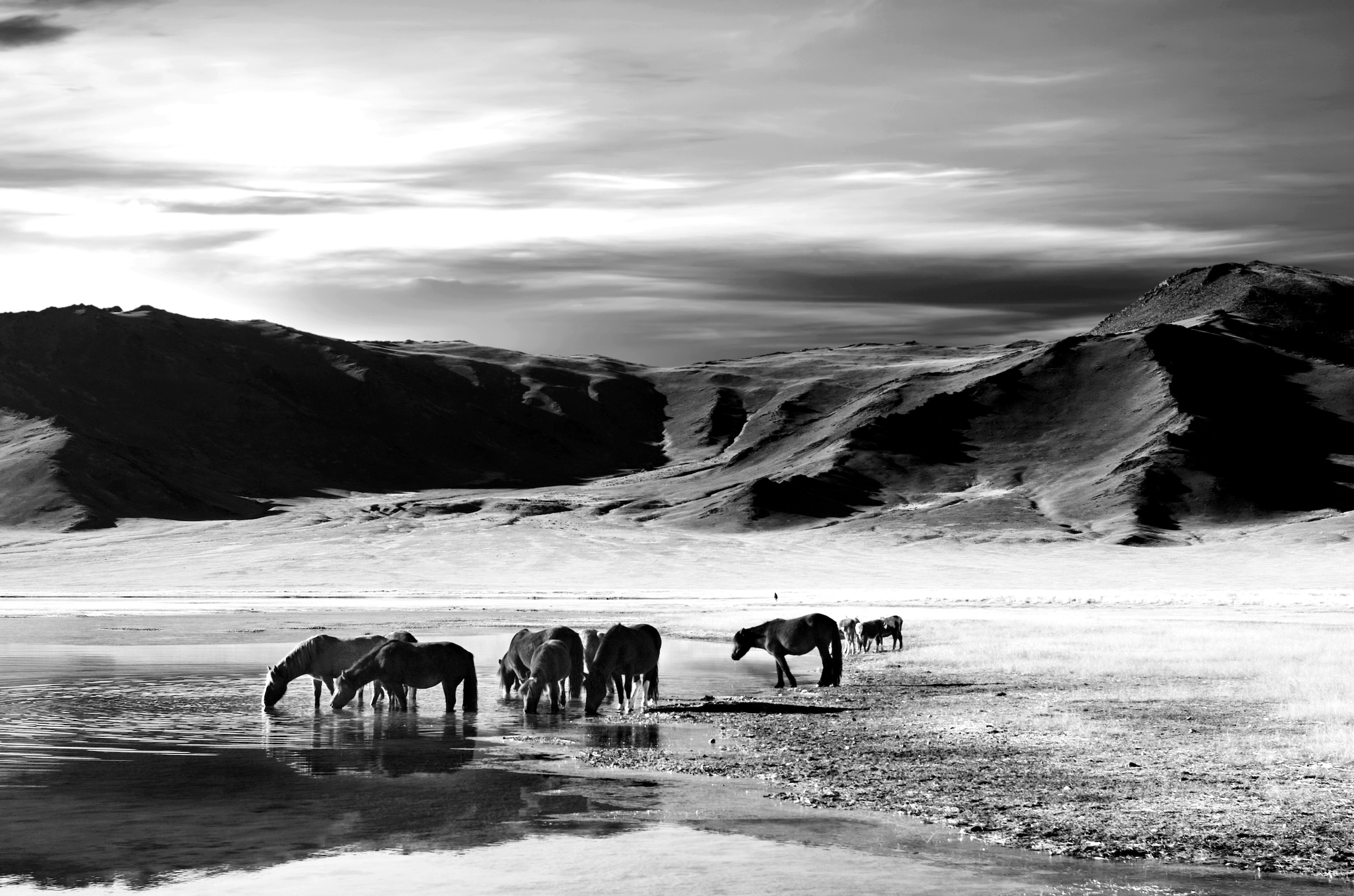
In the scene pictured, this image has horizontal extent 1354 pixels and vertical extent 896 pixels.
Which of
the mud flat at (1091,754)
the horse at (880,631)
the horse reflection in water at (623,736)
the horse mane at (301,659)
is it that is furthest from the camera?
the horse at (880,631)

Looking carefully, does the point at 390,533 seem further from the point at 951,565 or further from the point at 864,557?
the point at 951,565

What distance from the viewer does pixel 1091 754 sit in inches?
712

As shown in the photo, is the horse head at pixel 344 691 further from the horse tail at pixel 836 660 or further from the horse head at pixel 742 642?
the horse tail at pixel 836 660

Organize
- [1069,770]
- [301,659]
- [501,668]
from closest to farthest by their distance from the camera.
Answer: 1. [1069,770]
2. [301,659]
3. [501,668]

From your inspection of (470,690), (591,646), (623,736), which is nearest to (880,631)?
(591,646)

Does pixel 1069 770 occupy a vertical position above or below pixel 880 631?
above

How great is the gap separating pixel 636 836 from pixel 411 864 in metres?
2.27

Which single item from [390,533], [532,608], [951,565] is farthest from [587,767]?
[390,533]

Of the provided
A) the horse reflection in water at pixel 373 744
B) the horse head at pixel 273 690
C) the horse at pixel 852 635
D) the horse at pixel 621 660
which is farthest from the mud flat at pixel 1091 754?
the horse at pixel 852 635

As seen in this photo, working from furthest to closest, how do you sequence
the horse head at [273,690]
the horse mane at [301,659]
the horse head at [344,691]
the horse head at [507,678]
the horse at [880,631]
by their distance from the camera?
the horse at [880,631], the horse head at [507,678], the horse mane at [301,659], the horse head at [273,690], the horse head at [344,691]

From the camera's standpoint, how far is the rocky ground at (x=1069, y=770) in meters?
13.1

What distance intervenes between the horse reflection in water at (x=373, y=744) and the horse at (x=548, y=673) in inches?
49.3

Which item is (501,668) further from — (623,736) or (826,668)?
(826,668)

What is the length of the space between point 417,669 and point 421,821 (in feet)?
31.8
